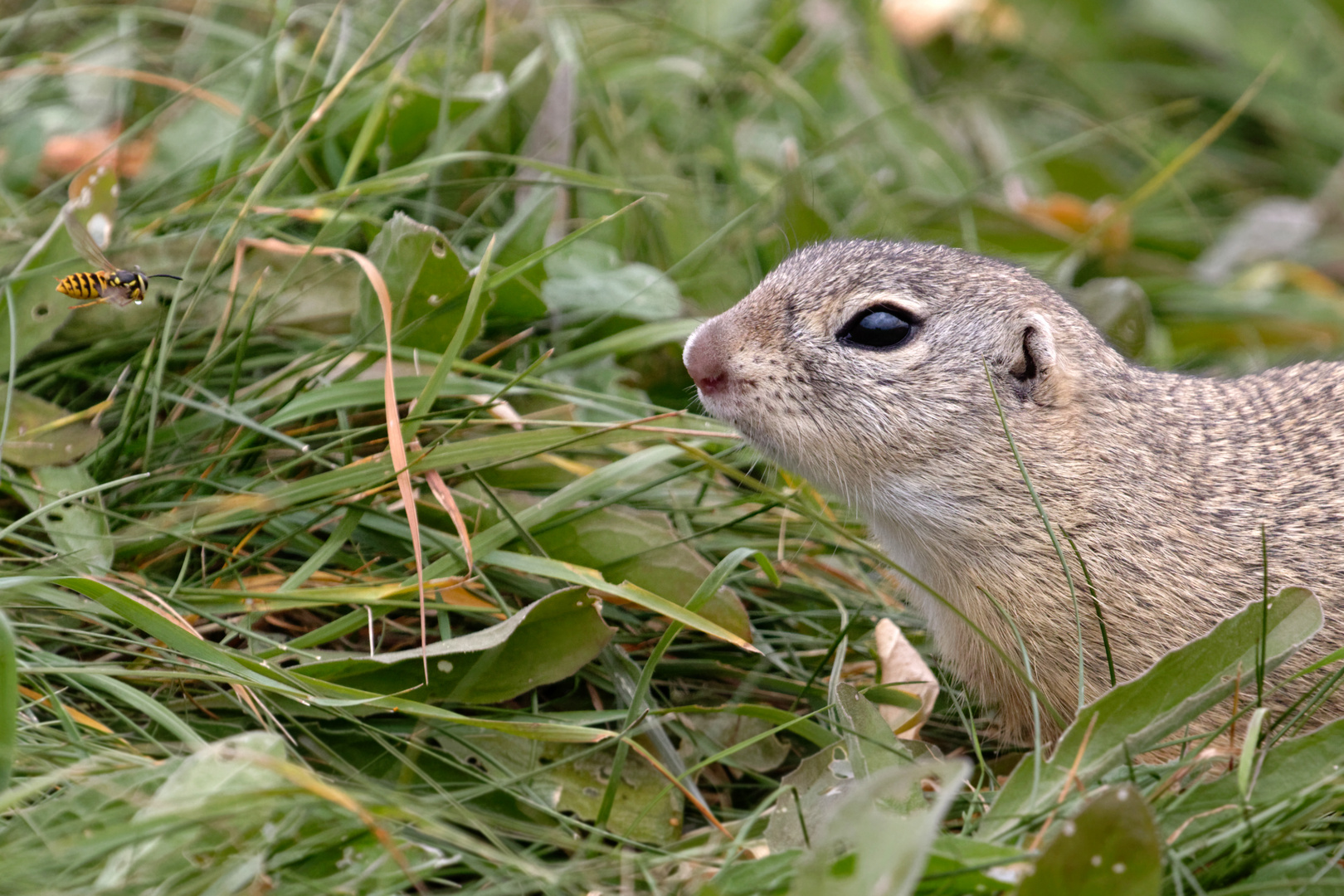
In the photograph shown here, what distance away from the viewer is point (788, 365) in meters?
3.18

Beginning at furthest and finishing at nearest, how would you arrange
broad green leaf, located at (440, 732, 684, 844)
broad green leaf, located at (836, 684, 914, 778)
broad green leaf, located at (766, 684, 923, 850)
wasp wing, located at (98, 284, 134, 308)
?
wasp wing, located at (98, 284, 134, 308), broad green leaf, located at (440, 732, 684, 844), broad green leaf, located at (836, 684, 914, 778), broad green leaf, located at (766, 684, 923, 850)

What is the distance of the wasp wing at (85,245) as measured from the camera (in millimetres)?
3100

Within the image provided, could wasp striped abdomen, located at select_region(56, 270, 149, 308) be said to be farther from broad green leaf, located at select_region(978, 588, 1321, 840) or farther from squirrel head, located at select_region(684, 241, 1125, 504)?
broad green leaf, located at select_region(978, 588, 1321, 840)

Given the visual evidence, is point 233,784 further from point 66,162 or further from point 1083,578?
point 66,162

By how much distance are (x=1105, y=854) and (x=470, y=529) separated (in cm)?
180

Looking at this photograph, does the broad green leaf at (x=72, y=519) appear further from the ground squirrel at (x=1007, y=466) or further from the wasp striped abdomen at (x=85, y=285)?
the ground squirrel at (x=1007, y=466)

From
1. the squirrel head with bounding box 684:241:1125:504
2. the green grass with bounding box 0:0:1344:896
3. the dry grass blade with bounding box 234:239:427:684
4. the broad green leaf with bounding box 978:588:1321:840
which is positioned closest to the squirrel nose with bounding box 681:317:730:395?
the squirrel head with bounding box 684:241:1125:504

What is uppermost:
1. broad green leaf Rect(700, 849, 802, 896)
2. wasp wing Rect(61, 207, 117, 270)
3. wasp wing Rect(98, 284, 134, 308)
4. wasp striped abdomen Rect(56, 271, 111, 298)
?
wasp wing Rect(61, 207, 117, 270)

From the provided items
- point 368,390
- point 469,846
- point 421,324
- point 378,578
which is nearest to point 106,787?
point 469,846

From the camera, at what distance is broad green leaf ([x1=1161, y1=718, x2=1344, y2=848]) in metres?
2.41

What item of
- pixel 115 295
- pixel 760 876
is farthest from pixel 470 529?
pixel 760 876

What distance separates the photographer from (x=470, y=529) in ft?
10.8

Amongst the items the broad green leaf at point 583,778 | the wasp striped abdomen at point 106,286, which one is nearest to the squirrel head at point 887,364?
the broad green leaf at point 583,778

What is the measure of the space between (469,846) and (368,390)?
1.53m
